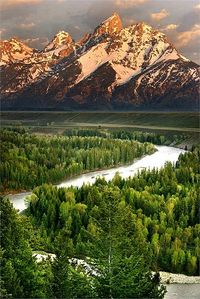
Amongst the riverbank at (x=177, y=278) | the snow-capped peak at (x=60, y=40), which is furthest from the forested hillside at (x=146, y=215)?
the snow-capped peak at (x=60, y=40)

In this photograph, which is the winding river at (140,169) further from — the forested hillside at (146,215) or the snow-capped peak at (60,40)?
the snow-capped peak at (60,40)

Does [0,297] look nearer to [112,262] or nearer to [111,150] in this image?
[112,262]

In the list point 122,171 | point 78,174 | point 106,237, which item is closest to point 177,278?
point 106,237

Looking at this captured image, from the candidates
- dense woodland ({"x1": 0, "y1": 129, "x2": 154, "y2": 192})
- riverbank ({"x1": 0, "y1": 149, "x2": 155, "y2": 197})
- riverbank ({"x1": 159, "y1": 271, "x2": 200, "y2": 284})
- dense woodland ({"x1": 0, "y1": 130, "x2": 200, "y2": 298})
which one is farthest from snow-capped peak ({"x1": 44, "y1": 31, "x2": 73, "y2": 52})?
riverbank ({"x1": 159, "y1": 271, "x2": 200, "y2": 284})

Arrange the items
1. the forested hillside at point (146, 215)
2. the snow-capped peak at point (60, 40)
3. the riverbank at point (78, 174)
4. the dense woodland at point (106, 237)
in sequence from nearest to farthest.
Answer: the dense woodland at point (106, 237), the forested hillside at point (146, 215), the riverbank at point (78, 174), the snow-capped peak at point (60, 40)

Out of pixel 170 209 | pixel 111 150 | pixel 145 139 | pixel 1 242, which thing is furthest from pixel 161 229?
pixel 145 139

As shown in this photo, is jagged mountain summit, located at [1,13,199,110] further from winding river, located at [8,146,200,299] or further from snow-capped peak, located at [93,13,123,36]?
winding river, located at [8,146,200,299]
